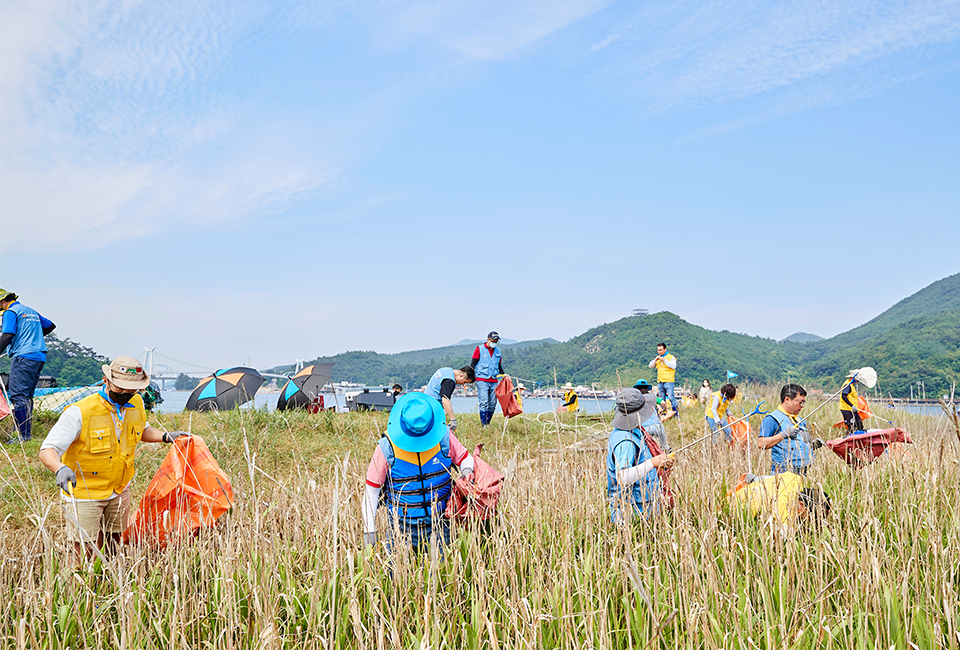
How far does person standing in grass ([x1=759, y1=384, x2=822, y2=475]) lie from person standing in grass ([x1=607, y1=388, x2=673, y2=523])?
130 cm

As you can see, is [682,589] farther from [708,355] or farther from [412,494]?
[708,355]

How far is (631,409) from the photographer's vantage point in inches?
138

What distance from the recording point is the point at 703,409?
13.7m

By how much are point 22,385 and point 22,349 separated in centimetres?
40

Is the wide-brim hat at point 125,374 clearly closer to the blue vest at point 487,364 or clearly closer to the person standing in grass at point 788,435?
the person standing in grass at point 788,435

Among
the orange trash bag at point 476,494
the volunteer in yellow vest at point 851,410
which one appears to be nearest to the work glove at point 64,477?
the orange trash bag at point 476,494

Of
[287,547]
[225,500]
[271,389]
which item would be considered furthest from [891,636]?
[271,389]

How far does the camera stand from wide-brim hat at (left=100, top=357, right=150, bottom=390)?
357 cm

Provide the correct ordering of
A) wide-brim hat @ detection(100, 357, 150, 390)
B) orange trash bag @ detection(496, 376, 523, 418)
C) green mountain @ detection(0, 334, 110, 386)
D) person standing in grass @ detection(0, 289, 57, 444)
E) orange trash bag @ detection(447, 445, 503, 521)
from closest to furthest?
orange trash bag @ detection(447, 445, 503, 521), wide-brim hat @ detection(100, 357, 150, 390), person standing in grass @ detection(0, 289, 57, 444), orange trash bag @ detection(496, 376, 523, 418), green mountain @ detection(0, 334, 110, 386)

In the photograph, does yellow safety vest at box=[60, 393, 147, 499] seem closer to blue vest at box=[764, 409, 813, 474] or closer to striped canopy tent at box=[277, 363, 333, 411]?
blue vest at box=[764, 409, 813, 474]

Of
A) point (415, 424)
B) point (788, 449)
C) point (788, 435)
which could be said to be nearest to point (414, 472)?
point (415, 424)


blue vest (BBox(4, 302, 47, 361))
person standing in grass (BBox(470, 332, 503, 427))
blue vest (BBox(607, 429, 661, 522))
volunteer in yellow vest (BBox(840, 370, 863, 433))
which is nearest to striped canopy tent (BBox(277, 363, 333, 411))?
person standing in grass (BBox(470, 332, 503, 427))

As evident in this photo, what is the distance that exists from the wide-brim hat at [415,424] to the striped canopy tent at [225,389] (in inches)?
273

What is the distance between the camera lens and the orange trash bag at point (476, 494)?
316 cm
